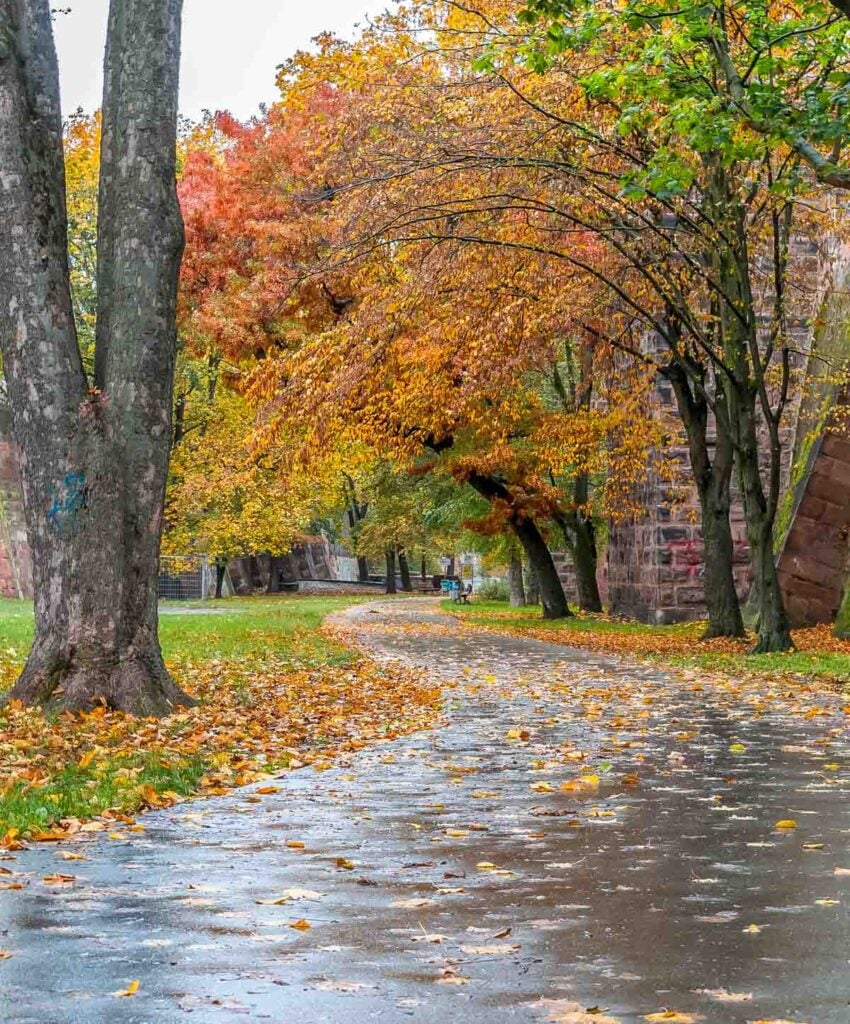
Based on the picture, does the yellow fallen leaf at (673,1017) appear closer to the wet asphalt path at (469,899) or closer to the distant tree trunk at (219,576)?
the wet asphalt path at (469,899)

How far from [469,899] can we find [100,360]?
23.8 feet

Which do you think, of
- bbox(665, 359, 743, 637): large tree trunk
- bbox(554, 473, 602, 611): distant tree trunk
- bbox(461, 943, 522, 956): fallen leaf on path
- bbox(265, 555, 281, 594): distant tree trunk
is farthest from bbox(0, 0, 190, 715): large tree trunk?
bbox(265, 555, 281, 594): distant tree trunk

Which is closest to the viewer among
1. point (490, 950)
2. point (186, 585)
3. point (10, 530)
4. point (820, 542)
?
point (490, 950)

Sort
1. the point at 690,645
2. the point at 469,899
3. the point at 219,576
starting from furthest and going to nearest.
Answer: the point at 219,576 < the point at 690,645 < the point at 469,899

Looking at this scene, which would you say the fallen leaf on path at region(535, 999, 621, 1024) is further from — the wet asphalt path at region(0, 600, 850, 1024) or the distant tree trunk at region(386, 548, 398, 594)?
the distant tree trunk at region(386, 548, 398, 594)

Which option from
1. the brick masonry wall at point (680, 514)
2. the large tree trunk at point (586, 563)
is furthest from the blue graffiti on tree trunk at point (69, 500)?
the large tree trunk at point (586, 563)

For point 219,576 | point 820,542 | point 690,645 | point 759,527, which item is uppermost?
point 759,527

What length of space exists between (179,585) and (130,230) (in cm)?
4630

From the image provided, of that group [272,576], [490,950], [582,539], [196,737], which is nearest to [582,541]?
[582,539]

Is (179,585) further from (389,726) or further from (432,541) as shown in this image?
(389,726)

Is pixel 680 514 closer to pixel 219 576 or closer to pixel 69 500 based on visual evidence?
pixel 69 500

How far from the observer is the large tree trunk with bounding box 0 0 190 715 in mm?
10930

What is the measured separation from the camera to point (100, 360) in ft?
37.0

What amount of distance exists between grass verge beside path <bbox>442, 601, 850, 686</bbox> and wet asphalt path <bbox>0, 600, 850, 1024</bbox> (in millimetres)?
7354
